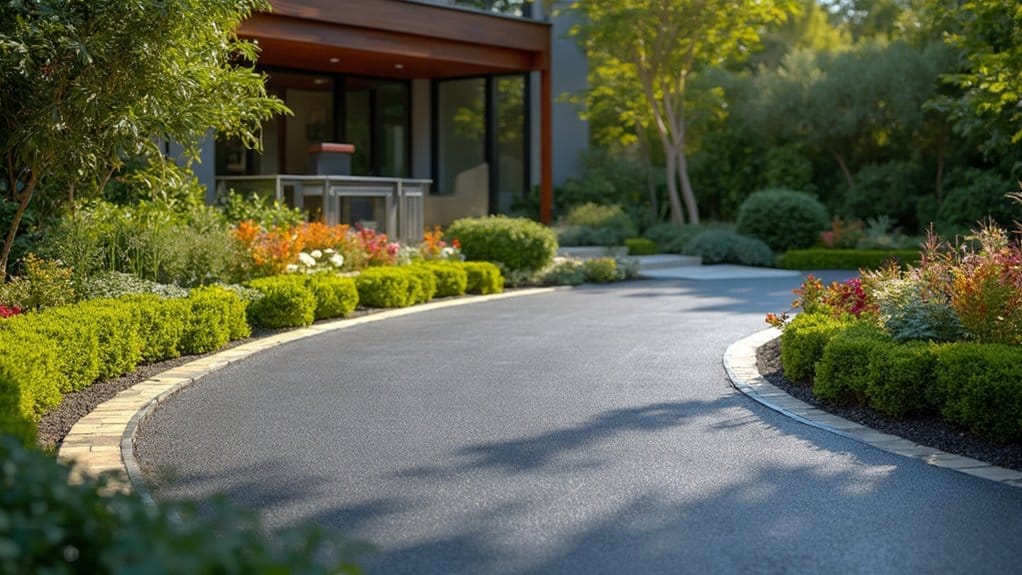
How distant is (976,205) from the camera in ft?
65.3

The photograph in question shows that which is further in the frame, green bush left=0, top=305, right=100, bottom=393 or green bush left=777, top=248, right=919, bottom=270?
green bush left=777, top=248, right=919, bottom=270

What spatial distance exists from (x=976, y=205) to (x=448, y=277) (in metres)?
11.0

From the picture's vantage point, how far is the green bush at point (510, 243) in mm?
15992

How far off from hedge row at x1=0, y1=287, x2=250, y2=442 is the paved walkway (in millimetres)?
559

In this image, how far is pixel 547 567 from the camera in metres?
4.20

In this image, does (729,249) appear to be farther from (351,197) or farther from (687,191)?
(351,197)

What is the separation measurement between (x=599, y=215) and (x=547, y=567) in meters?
16.9

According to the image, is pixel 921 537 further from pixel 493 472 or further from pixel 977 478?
pixel 493 472

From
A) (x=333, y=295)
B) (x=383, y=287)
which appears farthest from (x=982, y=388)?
(x=383, y=287)

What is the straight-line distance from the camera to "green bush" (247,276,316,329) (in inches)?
426

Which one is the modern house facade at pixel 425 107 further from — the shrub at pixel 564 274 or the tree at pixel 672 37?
the shrub at pixel 564 274

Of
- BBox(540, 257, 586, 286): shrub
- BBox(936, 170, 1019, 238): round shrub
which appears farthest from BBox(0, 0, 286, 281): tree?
BBox(936, 170, 1019, 238): round shrub

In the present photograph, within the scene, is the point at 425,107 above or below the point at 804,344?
above

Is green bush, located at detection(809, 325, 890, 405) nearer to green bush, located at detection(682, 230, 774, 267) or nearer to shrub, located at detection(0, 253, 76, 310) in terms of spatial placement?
shrub, located at detection(0, 253, 76, 310)
